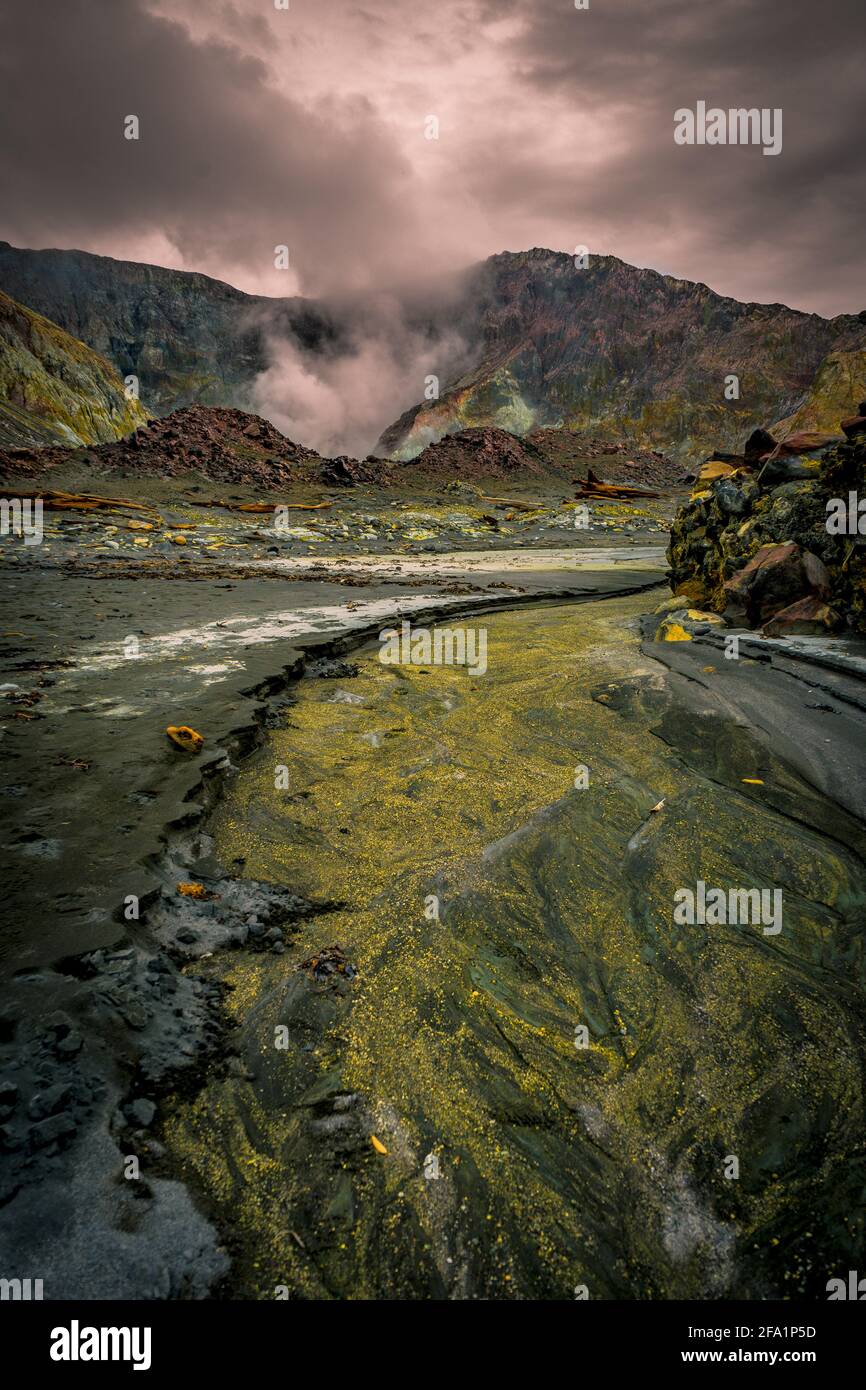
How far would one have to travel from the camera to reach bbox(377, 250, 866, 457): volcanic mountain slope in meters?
76.1

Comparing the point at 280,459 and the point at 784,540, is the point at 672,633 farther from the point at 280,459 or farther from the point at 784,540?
the point at 280,459

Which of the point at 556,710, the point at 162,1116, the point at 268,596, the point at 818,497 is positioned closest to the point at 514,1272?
the point at 162,1116

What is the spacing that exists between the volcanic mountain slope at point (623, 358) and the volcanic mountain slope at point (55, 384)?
36.6 meters

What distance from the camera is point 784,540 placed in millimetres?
7398

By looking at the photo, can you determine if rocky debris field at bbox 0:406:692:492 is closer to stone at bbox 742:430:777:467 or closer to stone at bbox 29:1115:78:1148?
stone at bbox 742:430:777:467

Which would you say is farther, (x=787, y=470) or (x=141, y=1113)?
(x=787, y=470)

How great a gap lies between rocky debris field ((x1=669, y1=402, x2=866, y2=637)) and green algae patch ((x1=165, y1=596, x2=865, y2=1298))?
371cm

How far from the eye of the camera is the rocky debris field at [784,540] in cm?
630

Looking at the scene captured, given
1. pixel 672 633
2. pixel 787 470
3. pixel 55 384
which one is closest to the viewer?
pixel 672 633

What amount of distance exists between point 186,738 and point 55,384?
7420cm

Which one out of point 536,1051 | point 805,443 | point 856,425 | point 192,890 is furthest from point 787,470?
point 192,890

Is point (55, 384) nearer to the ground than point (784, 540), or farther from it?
farther from it

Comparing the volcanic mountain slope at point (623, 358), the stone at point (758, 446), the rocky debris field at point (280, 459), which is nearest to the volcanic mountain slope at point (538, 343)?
the volcanic mountain slope at point (623, 358)
